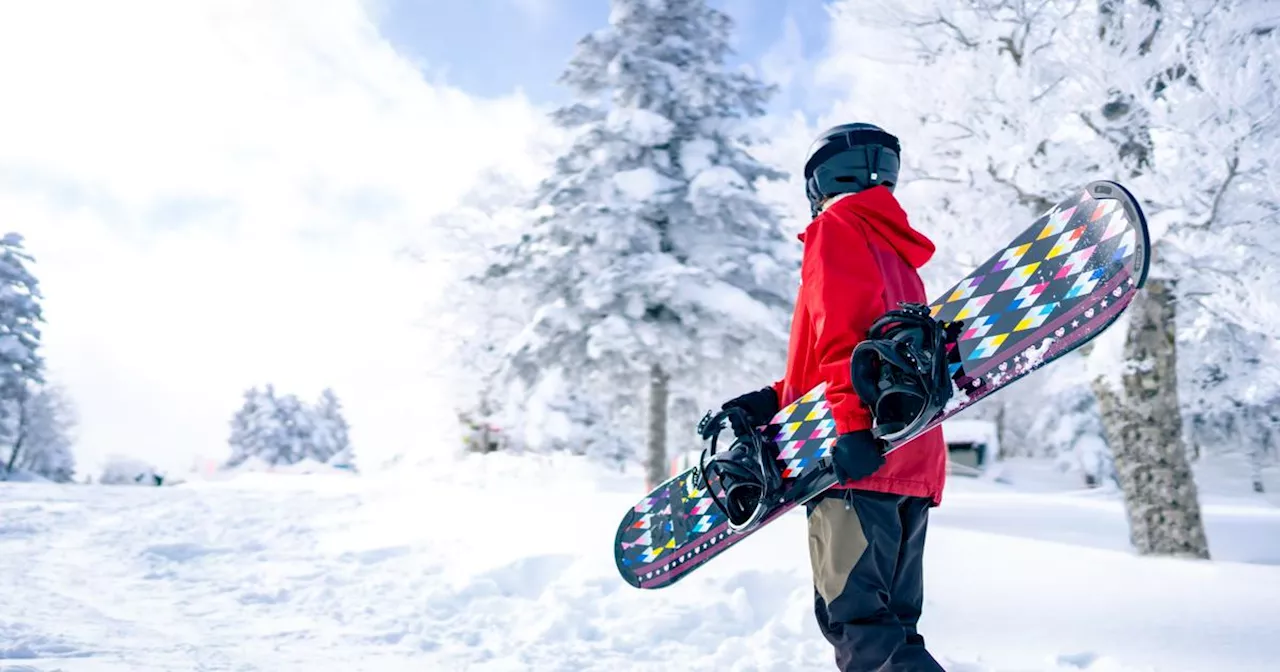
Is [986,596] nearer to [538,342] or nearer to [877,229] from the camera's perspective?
[877,229]

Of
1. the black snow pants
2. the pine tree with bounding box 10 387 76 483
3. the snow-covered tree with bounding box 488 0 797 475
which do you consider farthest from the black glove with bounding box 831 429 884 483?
the pine tree with bounding box 10 387 76 483

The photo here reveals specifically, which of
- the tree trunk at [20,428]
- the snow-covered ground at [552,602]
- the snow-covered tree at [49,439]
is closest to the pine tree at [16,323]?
the tree trunk at [20,428]

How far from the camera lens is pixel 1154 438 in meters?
6.42

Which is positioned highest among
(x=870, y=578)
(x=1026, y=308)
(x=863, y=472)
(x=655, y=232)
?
(x=655, y=232)

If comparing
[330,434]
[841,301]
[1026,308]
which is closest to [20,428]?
[330,434]

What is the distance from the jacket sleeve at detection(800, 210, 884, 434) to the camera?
7.38ft

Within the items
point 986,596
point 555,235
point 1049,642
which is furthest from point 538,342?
point 1049,642

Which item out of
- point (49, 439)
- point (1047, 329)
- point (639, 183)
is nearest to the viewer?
point (1047, 329)

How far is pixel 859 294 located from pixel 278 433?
64081mm

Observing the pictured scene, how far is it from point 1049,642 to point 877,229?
268 cm

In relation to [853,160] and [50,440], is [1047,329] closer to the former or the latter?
[853,160]

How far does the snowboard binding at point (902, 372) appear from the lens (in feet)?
6.97

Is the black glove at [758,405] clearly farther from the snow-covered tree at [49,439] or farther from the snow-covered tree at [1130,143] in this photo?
the snow-covered tree at [49,439]

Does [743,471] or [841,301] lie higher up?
[841,301]
